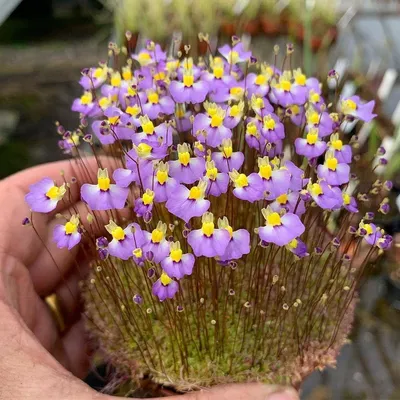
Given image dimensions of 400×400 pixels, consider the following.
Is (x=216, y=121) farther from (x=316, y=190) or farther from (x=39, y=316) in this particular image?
(x=39, y=316)

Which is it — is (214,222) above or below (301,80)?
below

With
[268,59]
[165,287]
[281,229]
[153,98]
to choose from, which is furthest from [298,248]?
[268,59]

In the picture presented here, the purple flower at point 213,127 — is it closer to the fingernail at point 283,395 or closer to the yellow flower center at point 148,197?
the yellow flower center at point 148,197

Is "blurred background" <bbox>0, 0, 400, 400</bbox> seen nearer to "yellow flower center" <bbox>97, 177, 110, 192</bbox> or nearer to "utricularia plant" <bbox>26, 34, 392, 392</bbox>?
"utricularia plant" <bbox>26, 34, 392, 392</bbox>

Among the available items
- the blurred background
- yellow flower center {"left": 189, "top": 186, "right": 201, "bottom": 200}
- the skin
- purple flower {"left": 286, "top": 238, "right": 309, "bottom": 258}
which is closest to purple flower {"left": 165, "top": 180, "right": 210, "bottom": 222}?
yellow flower center {"left": 189, "top": 186, "right": 201, "bottom": 200}

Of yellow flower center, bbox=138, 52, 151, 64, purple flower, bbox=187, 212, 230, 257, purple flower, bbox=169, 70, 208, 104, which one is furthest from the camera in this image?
yellow flower center, bbox=138, 52, 151, 64

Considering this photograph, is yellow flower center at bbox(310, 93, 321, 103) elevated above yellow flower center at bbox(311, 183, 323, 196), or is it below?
above

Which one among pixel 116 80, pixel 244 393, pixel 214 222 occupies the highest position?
pixel 116 80
